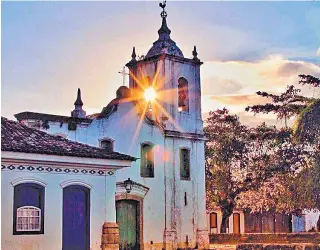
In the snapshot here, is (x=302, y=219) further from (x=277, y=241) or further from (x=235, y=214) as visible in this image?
(x=277, y=241)

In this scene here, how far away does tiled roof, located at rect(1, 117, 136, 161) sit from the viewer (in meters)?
8.91

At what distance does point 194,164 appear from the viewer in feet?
47.9

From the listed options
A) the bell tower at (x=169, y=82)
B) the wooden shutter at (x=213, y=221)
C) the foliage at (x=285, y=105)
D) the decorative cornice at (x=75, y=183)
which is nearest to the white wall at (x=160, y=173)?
the bell tower at (x=169, y=82)

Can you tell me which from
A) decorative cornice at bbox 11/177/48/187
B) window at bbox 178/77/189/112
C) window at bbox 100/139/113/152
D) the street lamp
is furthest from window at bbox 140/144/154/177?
decorative cornice at bbox 11/177/48/187

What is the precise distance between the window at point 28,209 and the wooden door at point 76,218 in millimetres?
362

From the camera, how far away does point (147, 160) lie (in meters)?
13.8

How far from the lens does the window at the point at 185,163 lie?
1441 cm

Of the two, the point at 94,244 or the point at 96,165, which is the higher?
the point at 96,165

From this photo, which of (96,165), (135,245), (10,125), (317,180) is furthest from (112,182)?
(317,180)

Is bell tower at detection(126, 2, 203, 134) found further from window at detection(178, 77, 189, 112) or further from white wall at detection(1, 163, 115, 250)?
white wall at detection(1, 163, 115, 250)

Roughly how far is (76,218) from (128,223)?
142 inches

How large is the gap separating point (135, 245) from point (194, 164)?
7.49 feet

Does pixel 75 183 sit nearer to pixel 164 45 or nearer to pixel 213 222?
pixel 164 45

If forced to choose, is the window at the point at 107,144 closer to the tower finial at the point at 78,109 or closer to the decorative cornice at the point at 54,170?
the tower finial at the point at 78,109
